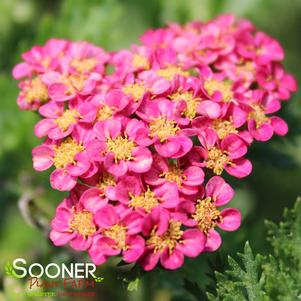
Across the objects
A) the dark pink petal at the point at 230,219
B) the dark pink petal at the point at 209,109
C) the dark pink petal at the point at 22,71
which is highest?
the dark pink petal at the point at 209,109

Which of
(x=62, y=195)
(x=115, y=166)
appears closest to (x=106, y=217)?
(x=115, y=166)

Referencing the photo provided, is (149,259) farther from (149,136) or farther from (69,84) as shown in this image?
(69,84)

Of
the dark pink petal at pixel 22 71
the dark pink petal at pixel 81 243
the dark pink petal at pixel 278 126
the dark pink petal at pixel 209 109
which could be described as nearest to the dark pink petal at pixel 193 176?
the dark pink petal at pixel 209 109

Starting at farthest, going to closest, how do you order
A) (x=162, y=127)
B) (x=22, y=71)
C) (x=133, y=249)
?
(x=22, y=71)
(x=162, y=127)
(x=133, y=249)

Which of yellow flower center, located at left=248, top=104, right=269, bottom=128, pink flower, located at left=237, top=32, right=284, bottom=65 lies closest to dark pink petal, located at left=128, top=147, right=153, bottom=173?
yellow flower center, located at left=248, top=104, right=269, bottom=128

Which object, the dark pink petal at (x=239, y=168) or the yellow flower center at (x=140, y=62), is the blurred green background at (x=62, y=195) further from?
the yellow flower center at (x=140, y=62)

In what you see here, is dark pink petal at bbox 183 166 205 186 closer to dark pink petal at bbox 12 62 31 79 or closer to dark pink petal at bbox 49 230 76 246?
dark pink petal at bbox 49 230 76 246
